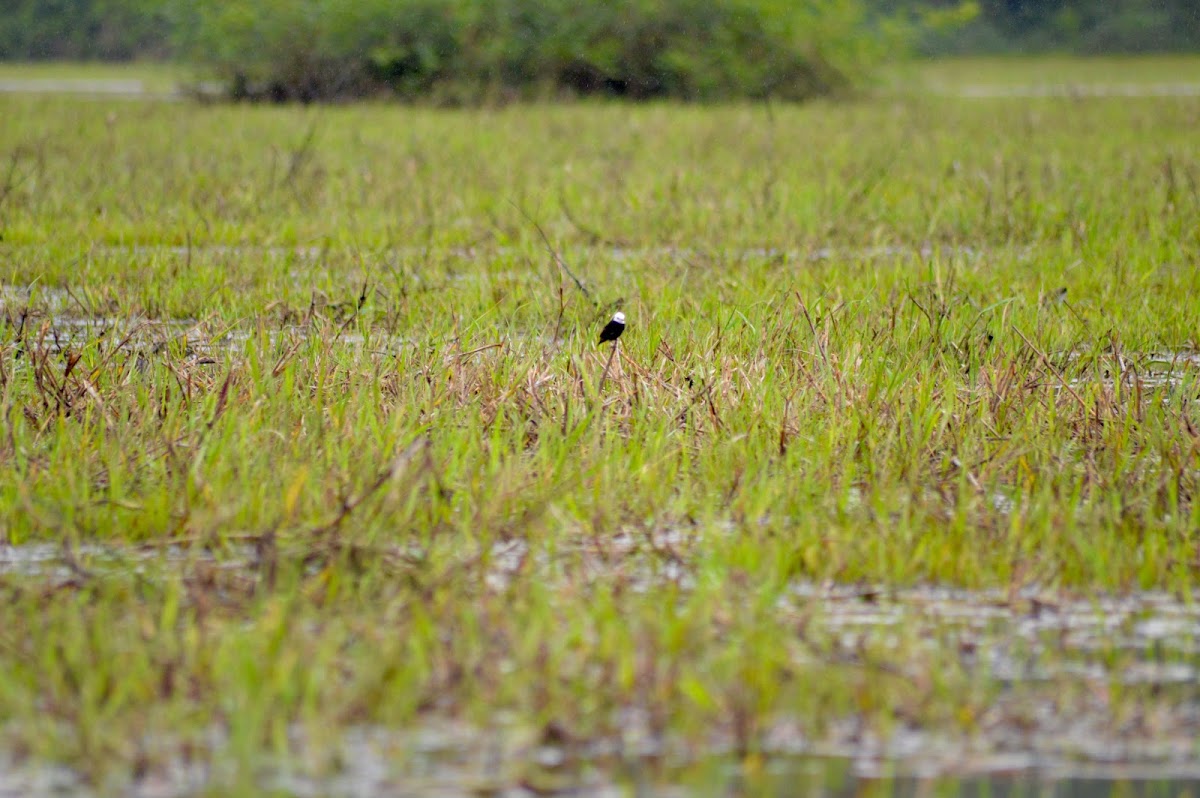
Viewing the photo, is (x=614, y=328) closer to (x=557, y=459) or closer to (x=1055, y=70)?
(x=557, y=459)

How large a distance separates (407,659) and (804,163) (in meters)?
6.83

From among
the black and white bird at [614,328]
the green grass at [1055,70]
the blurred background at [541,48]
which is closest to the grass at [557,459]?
the black and white bird at [614,328]

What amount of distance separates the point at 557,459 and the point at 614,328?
96 centimetres

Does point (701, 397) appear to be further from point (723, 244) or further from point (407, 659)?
point (723, 244)

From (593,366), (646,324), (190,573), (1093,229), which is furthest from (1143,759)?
(1093,229)

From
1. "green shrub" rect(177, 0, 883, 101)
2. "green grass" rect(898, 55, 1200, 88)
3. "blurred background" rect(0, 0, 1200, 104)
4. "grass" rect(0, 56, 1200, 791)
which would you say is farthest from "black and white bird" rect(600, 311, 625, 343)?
"green grass" rect(898, 55, 1200, 88)

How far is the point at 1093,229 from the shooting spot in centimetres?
631

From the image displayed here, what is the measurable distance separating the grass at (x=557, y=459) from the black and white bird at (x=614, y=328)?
6cm

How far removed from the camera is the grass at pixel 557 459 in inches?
83.7

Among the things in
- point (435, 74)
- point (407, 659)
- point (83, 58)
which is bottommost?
point (83, 58)

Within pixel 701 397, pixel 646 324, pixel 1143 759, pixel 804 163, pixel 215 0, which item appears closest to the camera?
pixel 1143 759

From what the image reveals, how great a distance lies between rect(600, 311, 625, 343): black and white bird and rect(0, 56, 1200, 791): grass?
0.20 ft

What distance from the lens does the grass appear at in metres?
2.13

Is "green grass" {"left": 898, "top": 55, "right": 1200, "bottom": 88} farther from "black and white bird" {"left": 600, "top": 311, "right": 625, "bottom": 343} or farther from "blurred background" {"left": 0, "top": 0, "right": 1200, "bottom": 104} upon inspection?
"black and white bird" {"left": 600, "top": 311, "right": 625, "bottom": 343}
